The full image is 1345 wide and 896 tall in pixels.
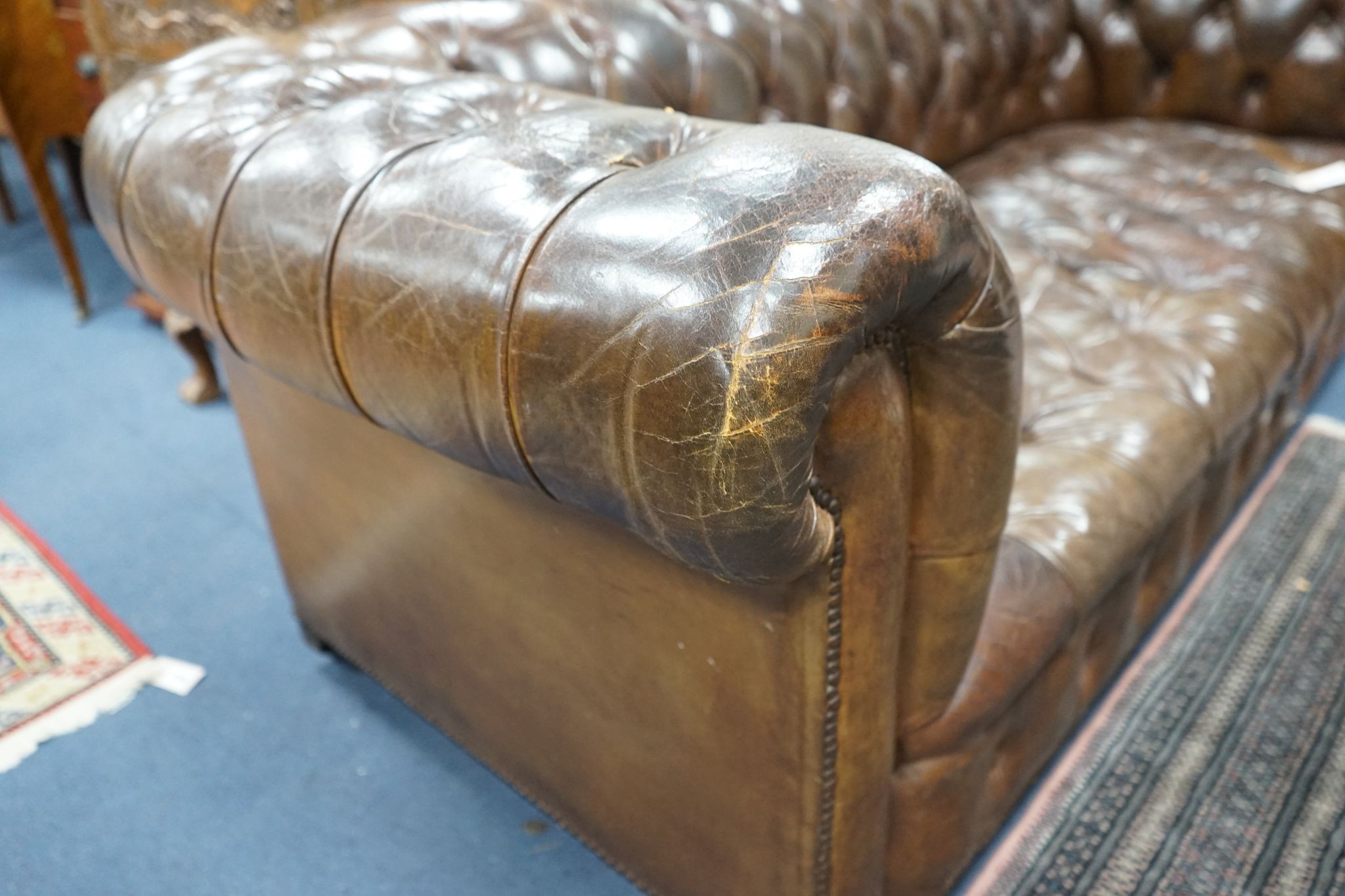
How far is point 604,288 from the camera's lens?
55 cm

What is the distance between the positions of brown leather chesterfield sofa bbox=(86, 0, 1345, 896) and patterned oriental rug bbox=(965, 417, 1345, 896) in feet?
0.42

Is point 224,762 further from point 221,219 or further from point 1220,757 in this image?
point 1220,757

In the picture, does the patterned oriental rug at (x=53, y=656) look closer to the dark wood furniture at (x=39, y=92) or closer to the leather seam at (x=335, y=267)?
the leather seam at (x=335, y=267)

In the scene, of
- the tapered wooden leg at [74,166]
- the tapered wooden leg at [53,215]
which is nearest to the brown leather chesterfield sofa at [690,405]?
the tapered wooden leg at [53,215]

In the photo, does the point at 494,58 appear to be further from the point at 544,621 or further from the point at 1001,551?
the point at 1001,551

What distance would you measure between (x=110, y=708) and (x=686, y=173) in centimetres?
116

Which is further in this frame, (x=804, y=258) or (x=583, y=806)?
(x=583, y=806)

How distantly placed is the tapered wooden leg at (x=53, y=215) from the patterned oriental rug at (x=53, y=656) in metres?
0.99

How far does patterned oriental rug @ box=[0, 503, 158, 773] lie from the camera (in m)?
1.28

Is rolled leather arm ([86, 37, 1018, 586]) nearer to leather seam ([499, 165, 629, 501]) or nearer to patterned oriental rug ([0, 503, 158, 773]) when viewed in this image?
leather seam ([499, 165, 629, 501])

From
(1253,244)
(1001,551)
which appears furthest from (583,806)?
(1253,244)

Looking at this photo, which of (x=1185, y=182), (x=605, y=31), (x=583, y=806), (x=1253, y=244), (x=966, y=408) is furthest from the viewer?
(x=1185, y=182)

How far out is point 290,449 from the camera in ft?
3.57

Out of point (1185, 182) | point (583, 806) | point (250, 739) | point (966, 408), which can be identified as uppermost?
point (966, 408)
